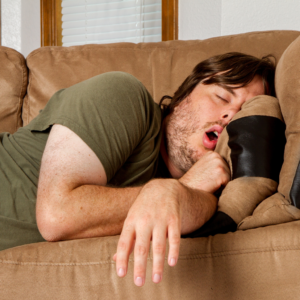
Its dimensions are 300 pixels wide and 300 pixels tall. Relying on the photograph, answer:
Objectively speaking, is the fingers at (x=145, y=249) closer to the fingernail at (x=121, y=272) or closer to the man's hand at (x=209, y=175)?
the fingernail at (x=121, y=272)

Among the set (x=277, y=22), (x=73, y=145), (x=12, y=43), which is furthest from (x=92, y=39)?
(x=73, y=145)

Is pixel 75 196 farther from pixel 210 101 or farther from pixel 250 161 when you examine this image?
pixel 210 101

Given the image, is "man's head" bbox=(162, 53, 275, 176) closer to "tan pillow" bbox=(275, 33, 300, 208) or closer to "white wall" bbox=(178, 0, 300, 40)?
"tan pillow" bbox=(275, 33, 300, 208)

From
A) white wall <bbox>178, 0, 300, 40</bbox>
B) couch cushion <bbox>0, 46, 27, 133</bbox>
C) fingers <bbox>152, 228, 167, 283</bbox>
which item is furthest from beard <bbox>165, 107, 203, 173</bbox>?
white wall <bbox>178, 0, 300, 40</bbox>

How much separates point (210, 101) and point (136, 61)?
18.7 inches

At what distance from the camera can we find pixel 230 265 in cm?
54

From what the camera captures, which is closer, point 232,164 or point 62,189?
point 62,189

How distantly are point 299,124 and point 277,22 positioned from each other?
4.38ft

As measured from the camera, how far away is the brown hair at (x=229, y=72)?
1.17 meters

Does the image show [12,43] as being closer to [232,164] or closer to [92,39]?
[92,39]

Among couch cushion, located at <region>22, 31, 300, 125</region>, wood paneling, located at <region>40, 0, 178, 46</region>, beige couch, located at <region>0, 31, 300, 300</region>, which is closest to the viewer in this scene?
beige couch, located at <region>0, 31, 300, 300</region>

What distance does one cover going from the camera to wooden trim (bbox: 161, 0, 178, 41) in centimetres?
260

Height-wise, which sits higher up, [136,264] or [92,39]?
[92,39]

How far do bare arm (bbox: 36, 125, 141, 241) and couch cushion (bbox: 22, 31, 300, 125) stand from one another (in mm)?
713
